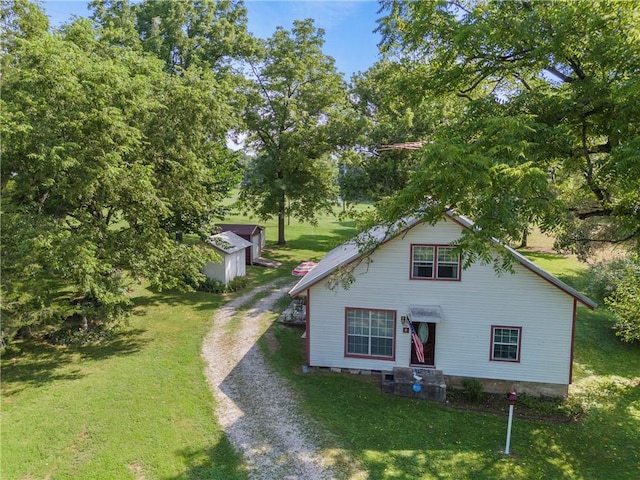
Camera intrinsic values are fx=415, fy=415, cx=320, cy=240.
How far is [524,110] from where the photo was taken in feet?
38.3

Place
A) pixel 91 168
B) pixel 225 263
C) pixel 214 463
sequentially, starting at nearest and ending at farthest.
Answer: pixel 214 463, pixel 91 168, pixel 225 263

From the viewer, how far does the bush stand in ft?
45.3

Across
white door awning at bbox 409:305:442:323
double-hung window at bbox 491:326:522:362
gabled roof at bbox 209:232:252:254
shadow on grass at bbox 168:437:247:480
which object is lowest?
shadow on grass at bbox 168:437:247:480

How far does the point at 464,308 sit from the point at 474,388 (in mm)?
2650

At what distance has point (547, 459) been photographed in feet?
36.3

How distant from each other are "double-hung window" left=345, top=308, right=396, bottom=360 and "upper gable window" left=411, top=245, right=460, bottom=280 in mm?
1813

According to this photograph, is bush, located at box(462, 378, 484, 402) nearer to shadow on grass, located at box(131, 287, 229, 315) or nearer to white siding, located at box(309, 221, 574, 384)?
white siding, located at box(309, 221, 574, 384)

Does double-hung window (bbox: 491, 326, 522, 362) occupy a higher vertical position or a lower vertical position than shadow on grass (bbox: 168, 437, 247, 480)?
higher

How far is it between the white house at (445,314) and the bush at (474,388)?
0.29 metres

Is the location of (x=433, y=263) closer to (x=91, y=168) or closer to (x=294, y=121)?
(x=91, y=168)

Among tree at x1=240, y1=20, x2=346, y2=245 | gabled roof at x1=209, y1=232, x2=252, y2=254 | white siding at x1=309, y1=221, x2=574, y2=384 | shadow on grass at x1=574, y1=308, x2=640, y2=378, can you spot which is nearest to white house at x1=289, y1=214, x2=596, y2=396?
white siding at x1=309, y1=221, x2=574, y2=384

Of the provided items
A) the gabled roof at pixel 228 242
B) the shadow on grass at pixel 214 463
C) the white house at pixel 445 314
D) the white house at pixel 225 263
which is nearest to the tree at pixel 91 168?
the gabled roof at pixel 228 242

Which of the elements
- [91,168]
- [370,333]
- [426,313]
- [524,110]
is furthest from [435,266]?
[91,168]

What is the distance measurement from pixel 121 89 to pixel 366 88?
2755 centimetres
